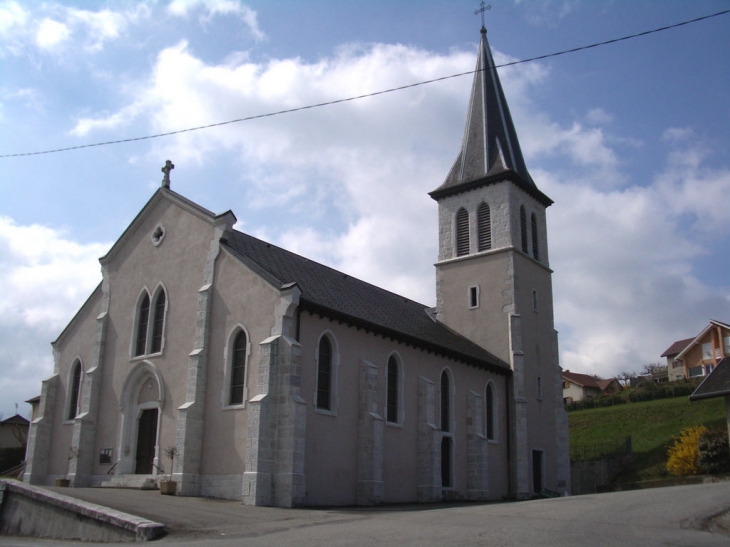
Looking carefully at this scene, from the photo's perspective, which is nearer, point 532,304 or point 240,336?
point 240,336

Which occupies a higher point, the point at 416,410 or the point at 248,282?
the point at 248,282

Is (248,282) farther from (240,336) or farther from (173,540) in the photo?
(173,540)

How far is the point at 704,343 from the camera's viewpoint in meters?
64.3

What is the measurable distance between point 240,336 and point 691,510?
1378cm

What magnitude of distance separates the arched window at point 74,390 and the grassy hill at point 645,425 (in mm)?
25672

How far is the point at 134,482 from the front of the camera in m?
23.2

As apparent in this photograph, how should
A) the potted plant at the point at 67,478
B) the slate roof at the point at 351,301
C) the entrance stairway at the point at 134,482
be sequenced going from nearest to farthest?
1. the entrance stairway at the point at 134,482
2. the slate roof at the point at 351,301
3. the potted plant at the point at 67,478

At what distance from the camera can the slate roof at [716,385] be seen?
82.1 ft

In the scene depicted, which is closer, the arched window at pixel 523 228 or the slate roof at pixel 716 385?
the slate roof at pixel 716 385

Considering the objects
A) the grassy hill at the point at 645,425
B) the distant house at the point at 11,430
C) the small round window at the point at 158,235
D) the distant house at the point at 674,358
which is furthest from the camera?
the distant house at the point at 674,358

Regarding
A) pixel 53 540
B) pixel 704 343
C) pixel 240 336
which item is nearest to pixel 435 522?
pixel 53 540

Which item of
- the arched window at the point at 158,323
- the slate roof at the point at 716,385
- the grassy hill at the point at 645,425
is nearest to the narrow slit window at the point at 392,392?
the arched window at the point at 158,323

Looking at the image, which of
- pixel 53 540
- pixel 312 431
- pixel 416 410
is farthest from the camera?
pixel 416 410

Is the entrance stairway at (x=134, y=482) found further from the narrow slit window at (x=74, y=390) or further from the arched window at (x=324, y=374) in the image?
the arched window at (x=324, y=374)
